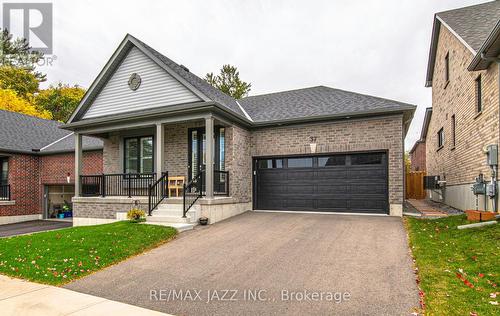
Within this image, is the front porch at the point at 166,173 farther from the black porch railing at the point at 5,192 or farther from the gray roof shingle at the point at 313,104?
the black porch railing at the point at 5,192

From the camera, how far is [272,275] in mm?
4633

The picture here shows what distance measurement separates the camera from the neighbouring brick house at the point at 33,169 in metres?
14.9

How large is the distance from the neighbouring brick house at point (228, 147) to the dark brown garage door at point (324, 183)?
4cm

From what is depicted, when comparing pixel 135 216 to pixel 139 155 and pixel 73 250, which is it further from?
pixel 139 155

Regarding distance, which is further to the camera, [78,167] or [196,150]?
[78,167]

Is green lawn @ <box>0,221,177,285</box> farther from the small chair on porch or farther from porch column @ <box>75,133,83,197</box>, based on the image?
porch column @ <box>75,133,83,197</box>

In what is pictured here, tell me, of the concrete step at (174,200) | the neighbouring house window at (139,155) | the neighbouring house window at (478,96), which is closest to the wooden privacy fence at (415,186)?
the neighbouring house window at (478,96)

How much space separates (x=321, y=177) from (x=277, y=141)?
2.21m

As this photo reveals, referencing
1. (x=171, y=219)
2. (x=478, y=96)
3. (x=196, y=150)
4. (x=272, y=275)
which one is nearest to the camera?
(x=272, y=275)

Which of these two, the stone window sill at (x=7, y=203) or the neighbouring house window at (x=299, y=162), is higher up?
the neighbouring house window at (x=299, y=162)

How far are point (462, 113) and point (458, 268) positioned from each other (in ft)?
25.9

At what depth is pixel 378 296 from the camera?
374 cm

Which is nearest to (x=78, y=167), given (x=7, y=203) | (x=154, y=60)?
(x=154, y=60)

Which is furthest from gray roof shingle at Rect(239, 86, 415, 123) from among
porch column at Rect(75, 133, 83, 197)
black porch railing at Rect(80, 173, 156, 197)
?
porch column at Rect(75, 133, 83, 197)
